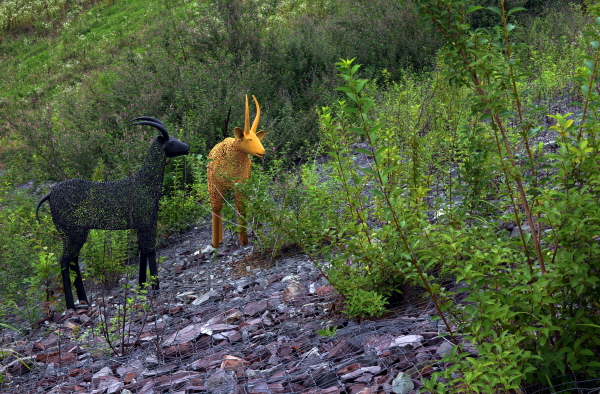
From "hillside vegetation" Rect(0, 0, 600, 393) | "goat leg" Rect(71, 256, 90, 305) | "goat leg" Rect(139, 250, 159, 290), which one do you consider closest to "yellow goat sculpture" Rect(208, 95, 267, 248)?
"hillside vegetation" Rect(0, 0, 600, 393)

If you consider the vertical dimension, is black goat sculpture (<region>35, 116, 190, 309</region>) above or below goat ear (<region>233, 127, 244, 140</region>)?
below

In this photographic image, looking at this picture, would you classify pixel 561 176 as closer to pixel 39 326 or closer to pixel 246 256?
pixel 246 256

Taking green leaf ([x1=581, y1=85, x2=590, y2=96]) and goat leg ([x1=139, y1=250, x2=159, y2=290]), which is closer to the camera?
green leaf ([x1=581, y1=85, x2=590, y2=96])

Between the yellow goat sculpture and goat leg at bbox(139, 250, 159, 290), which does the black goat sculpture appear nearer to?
goat leg at bbox(139, 250, 159, 290)

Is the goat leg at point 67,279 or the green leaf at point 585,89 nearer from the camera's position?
the green leaf at point 585,89

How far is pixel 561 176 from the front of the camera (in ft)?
6.16

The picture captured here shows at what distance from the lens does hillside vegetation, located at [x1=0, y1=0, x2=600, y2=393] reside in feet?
6.31

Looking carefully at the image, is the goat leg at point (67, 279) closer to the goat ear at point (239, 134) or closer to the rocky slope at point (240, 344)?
the rocky slope at point (240, 344)

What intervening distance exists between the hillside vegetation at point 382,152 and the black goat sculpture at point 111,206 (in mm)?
316

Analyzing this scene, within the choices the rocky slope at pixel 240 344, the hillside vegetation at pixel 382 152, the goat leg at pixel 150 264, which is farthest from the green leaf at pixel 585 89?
the goat leg at pixel 150 264

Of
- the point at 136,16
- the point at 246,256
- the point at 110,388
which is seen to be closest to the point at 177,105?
the point at 246,256

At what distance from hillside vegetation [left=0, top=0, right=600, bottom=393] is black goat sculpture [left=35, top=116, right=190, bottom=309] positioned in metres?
0.32

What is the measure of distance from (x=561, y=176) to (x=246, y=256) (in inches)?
145

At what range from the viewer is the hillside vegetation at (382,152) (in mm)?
1925
